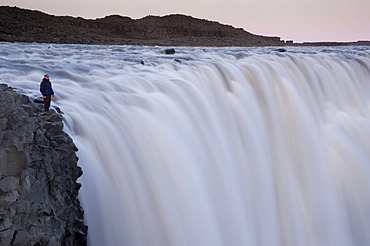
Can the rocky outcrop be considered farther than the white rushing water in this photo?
No

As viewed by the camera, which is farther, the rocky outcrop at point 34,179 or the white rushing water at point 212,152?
the white rushing water at point 212,152

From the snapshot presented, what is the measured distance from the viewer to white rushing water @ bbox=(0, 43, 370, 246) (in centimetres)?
536

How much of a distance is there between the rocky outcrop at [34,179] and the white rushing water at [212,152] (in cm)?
58

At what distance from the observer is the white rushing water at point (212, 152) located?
17.6 ft

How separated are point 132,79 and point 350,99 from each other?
6080 mm

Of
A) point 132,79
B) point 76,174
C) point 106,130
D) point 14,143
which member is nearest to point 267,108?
point 132,79

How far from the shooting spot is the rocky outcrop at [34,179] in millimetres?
3498

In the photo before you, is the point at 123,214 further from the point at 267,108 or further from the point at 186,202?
the point at 267,108

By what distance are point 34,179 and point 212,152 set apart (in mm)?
3447

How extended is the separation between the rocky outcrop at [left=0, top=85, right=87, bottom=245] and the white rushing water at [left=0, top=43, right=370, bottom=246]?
1.90 ft

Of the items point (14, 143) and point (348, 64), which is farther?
point (348, 64)

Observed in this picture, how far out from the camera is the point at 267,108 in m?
8.57

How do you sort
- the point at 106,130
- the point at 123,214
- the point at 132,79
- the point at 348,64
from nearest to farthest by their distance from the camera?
the point at 123,214
the point at 106,130
the point at 132,79
the point at 348,64

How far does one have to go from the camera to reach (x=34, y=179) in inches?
148
